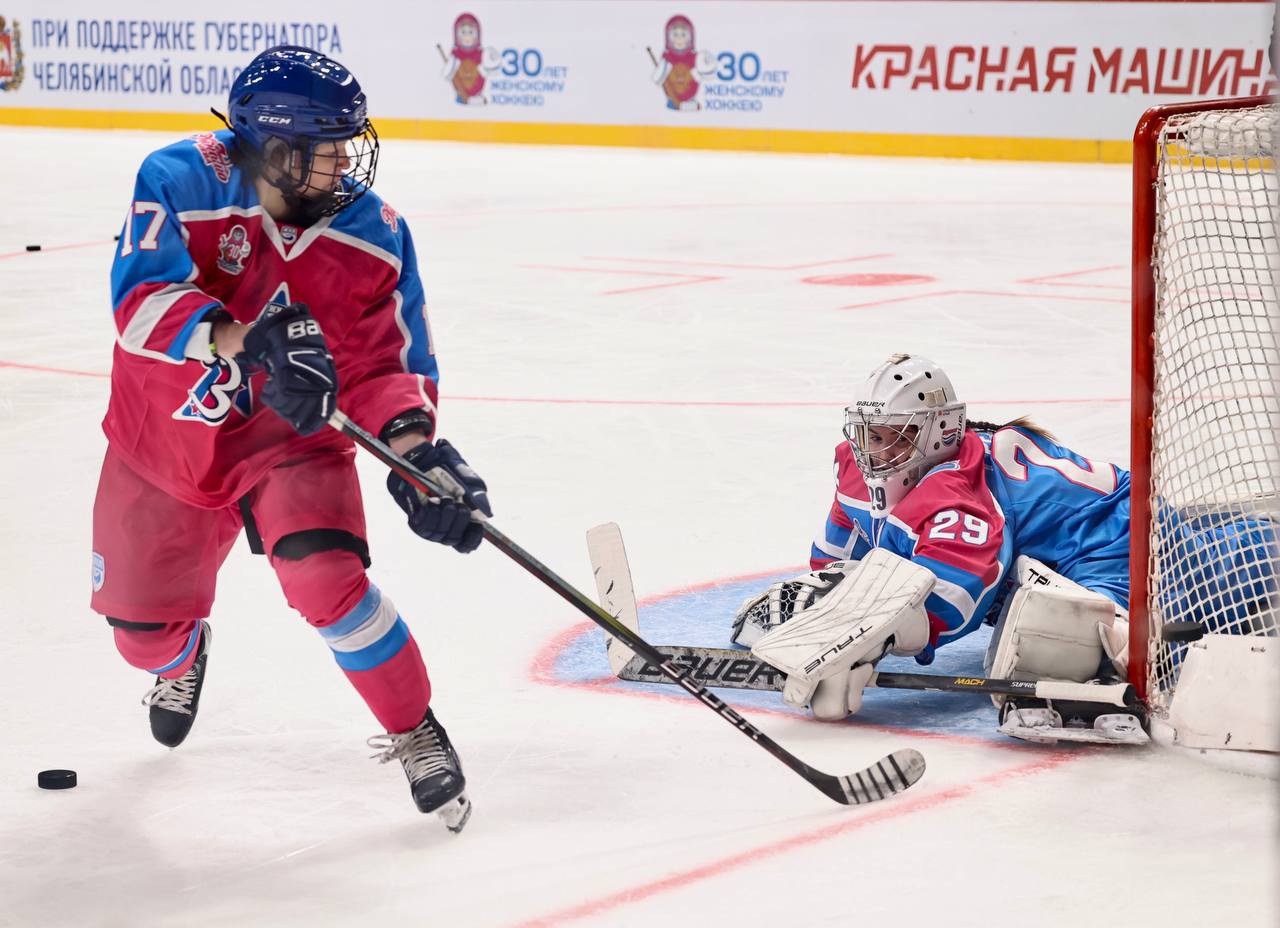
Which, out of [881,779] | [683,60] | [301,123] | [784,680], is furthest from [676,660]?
Answer: [683,60]

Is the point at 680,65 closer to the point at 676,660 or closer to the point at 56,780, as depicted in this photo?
the point at 676,660


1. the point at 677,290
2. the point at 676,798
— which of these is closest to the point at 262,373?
the point at 676,798

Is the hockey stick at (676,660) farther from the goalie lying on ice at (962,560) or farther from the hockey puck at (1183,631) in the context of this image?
the hockey puck at (1183,631)

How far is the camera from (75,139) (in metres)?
16.8

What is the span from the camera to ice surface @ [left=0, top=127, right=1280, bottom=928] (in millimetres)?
2311

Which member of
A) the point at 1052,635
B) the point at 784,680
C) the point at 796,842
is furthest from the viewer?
the point at 784,680

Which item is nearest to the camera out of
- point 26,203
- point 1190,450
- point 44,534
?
point 1190,450

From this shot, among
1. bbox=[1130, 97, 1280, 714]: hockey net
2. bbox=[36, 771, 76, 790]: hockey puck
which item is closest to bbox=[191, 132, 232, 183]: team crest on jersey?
bbox=[36, 771, 76, 790]: hockey puck

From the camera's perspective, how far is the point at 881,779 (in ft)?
8.50

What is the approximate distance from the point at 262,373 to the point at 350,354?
5.8 inches

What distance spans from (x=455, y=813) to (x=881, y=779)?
0.61 meters

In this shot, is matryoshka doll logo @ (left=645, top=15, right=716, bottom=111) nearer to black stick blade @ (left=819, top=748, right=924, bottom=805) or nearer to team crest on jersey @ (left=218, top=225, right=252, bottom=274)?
team crest on jersey @ (left=218, top=225, right=252, bottom=274)

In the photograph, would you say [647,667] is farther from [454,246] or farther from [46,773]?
[454,246]

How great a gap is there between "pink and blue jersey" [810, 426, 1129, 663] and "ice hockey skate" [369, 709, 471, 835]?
927 mm
